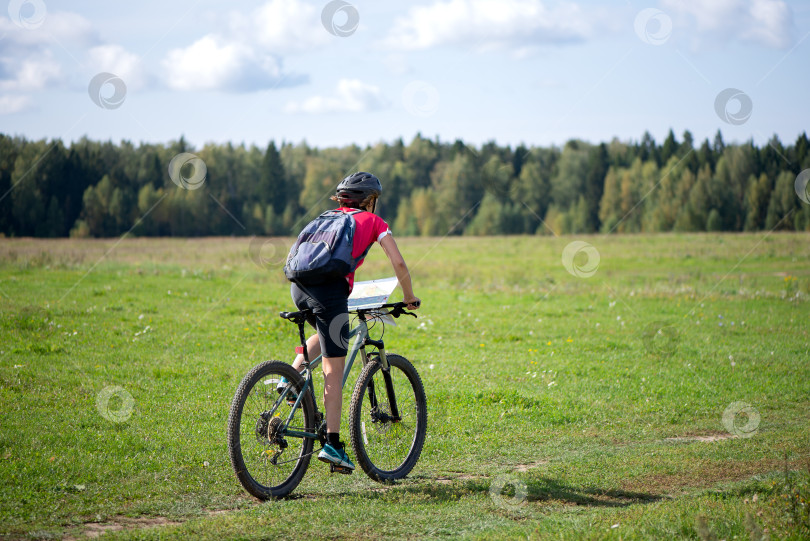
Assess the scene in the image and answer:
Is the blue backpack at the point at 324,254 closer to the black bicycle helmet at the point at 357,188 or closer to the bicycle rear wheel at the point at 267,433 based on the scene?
the black bicycle helmet at the point at 357,188

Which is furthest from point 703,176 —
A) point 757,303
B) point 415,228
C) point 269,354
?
point 269,354

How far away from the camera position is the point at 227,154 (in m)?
96.2

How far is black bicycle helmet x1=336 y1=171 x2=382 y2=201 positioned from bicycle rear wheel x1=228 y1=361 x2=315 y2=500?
1.50m

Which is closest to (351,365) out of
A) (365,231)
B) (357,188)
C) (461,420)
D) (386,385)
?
(386,385)

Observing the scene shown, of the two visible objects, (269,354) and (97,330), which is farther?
(97,330)

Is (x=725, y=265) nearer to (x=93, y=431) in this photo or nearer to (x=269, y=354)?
(x=269, y=354)

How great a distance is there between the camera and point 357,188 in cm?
585

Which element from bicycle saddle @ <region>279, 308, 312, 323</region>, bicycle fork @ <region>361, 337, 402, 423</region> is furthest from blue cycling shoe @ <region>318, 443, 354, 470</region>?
bicycle saddle @ <region>279, 308, 312, 323</region>

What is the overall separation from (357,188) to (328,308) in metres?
1.06

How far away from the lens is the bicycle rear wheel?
5.33m

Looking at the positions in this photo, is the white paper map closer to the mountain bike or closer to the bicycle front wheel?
the mountain bike

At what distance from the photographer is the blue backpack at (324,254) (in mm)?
5383

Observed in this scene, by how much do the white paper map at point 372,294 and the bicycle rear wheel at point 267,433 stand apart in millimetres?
818

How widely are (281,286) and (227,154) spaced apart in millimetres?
77029
